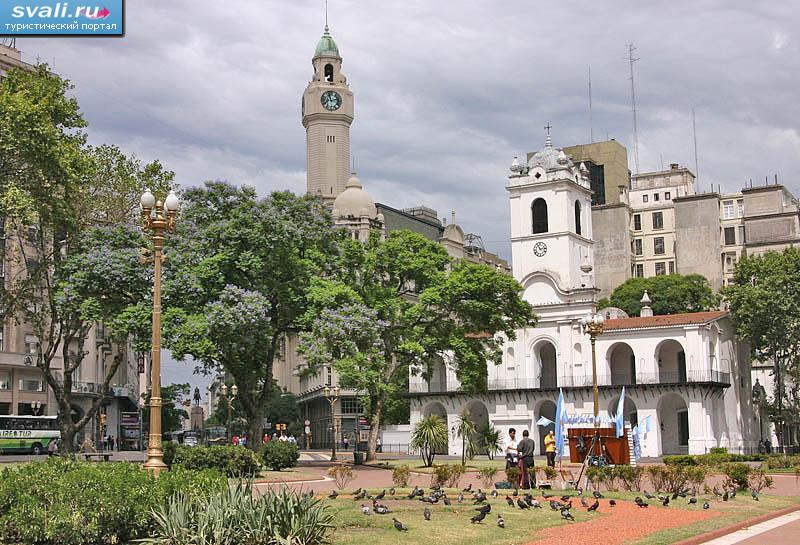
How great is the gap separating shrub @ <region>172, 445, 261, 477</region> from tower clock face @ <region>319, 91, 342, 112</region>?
98961mm

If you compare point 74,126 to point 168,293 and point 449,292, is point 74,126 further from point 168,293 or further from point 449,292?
point 449,292

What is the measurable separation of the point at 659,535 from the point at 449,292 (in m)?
28.3

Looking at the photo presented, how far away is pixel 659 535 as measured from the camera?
1675cm

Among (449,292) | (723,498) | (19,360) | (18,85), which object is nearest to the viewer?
(723,498)

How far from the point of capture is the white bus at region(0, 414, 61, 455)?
55.4 m

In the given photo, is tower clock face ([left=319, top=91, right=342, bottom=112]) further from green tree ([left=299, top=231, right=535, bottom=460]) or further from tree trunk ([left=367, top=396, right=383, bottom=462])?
tree trunk ([left=367, top=396, right=383, bottom=462])

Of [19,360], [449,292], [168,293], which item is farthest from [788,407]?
[19,360]

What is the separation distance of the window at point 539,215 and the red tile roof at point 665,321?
352 inches

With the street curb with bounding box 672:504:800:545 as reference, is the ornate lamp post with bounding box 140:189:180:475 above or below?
above

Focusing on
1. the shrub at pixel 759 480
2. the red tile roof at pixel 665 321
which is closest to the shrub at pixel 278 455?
the shrub at pixel 759 480

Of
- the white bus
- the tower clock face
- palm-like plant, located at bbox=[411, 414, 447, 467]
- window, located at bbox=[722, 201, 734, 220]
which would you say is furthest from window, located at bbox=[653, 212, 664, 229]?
palm-like plant, located at bbox=[411, 414, 447, 467]

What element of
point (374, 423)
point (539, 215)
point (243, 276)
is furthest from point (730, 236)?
point (243, 276)

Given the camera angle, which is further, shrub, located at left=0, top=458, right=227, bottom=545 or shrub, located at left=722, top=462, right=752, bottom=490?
shrub, located at left=722, top=462, right=752, bottom=490

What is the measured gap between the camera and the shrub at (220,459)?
30016 mm
